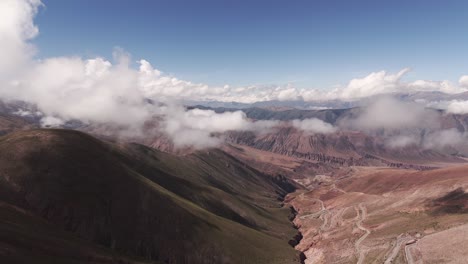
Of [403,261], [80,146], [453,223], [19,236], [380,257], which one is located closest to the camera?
[19,236]

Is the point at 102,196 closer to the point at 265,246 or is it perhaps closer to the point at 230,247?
the point at 230,247

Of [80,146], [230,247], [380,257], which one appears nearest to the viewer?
[380,257]

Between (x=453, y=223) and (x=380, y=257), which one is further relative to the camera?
(x=453, y=223)

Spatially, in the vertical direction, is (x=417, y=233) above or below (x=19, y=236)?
below

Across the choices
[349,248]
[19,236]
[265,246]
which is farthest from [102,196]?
[349,248]

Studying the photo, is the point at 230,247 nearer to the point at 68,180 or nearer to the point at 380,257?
the point at 380,257

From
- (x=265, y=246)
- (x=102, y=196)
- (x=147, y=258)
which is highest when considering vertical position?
(x=102, y=196)

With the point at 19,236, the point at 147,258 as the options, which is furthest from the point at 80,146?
the point at 19,236

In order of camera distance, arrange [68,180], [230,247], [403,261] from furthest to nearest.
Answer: [230,247]
[68,180]
[403,261]

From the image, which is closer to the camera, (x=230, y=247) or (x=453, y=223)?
(x=453, y=223)
